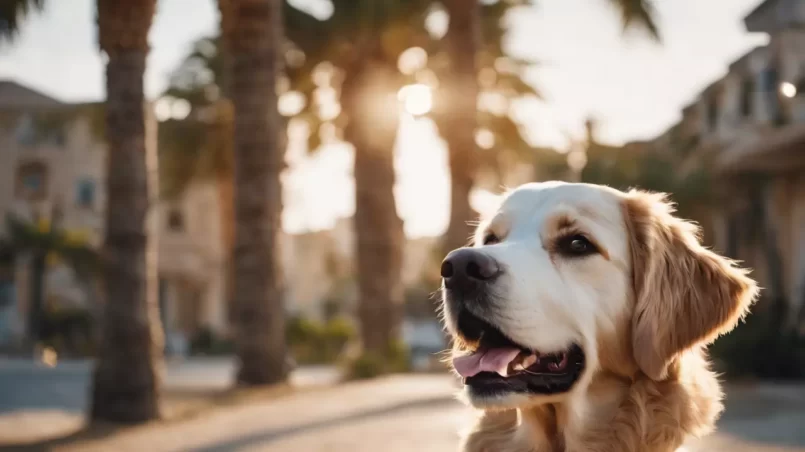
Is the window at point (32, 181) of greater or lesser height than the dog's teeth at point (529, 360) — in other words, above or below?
above

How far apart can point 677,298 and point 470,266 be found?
3.01 ft

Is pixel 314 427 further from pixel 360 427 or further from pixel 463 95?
pixel 463 95

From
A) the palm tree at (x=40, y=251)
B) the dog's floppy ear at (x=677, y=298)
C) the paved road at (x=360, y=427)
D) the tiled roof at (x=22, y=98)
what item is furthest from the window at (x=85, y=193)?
the dog's floppy ear at (x=677, y=298)

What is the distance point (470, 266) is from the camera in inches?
144

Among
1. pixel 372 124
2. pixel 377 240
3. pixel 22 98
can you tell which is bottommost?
pixel 377 240

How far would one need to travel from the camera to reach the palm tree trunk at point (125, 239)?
10.9 metres

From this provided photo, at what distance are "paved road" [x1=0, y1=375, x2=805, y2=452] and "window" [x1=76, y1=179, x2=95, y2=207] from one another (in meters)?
38.2

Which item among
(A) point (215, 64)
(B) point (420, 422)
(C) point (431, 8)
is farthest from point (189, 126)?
(B) point (420, 422)

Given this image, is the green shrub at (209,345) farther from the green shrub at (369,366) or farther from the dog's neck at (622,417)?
the dog's neck at (622,417)

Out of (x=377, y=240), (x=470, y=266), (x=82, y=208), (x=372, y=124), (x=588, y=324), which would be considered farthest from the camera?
(x=82, y=208)

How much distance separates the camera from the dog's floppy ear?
3.86 metres

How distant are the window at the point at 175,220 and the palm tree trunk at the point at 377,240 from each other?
31.9m

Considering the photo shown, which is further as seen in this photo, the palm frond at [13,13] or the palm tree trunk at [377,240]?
the palm tree trunk at [377,240]

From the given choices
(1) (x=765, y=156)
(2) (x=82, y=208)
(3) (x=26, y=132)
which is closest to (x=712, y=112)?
(1) (x=765, y=156)
